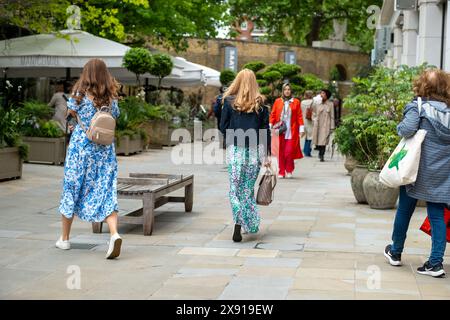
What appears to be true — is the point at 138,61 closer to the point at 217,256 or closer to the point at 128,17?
the point at 128,17

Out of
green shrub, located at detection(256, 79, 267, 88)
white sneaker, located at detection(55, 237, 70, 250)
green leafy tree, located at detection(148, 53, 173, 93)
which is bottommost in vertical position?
white sneaker, located at detection(55, 237, 70, 250)

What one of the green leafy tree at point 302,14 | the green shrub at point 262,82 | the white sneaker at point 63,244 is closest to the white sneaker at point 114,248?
the white sneaker at point 63,244

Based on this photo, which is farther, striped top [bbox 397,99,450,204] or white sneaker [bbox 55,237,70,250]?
white sneaker [bbox 55,237,70,250]

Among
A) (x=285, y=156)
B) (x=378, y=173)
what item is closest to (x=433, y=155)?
(x=378, y=173)

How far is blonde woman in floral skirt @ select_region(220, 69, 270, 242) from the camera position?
8.55 metres

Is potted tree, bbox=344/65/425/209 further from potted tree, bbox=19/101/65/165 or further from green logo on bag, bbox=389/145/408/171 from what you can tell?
potted tree, bbox=19/101/65/165

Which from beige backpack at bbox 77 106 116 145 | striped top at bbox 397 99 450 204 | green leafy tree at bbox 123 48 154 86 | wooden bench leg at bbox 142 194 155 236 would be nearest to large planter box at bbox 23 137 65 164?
green leafy tree at bbox 123 48 154 86

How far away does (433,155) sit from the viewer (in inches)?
275

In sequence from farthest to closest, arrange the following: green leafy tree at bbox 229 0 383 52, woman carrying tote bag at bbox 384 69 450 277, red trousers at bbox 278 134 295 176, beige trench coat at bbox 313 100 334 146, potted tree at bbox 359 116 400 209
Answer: green leafy tree at bbox 229 0 383 52 < beige trench coat at bbox 313 100 334 146 < red trousers at bbox 278 134 295 176 < potted tree at bbox 359 116 400 209 < woman carrying tote bag at bbox 384 69 450 277

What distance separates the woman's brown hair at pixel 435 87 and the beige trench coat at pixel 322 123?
1310 centimetres

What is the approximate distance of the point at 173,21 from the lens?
90.8ft

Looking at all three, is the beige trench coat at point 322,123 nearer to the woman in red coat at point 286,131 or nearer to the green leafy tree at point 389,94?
the woman in red coat at point 286,131
